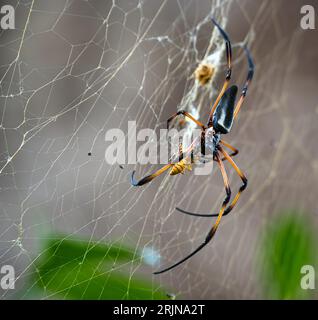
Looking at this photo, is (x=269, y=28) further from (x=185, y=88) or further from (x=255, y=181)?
(x=185, y=88)

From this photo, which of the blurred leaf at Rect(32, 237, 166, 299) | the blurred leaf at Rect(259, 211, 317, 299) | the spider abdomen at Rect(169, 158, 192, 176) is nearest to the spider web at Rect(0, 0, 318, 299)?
the blurred leaf at Rect(32, 237, 166, 299)

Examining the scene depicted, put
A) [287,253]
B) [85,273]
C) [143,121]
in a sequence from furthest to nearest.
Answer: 1. [143,121]
2. [287,253]
3. [85,273]

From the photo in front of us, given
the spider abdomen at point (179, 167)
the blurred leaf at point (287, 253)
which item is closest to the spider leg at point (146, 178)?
the spider abdomen at point (179, 167)

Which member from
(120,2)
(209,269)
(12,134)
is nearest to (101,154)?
(12,134)

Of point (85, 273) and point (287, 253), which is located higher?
point (287, 253)

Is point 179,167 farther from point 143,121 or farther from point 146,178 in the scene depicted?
point 143,121

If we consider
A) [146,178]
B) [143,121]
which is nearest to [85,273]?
[146,178]

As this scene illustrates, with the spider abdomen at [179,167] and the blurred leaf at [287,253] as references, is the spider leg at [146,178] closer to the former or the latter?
the spider abdomen at [179,167]
